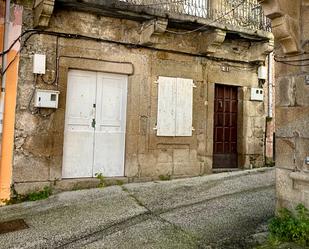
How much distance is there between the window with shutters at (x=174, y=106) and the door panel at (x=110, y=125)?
0.86 meters

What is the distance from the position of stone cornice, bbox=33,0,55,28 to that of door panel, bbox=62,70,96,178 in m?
1.12

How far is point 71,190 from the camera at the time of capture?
6527 mm

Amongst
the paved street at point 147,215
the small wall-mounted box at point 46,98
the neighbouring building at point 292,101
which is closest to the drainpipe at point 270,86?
the paved street at point 147,215

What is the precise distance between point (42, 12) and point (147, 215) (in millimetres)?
4079

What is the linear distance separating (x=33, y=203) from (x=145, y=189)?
6.93 feet

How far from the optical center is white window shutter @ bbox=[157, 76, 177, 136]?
7539 mm

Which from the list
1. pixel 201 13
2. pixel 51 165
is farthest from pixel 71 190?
pixel 201 13

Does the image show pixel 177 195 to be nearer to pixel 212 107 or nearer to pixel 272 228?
pixel 272 228

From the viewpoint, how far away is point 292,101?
14.3ft

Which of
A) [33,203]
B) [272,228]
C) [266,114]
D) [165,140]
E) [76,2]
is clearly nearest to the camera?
[272,228]

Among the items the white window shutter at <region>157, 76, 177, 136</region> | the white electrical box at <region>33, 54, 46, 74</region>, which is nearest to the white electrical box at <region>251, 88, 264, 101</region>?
the white window shutter at <region>157, 76, 177, 136</region>

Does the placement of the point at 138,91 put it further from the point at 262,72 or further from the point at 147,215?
the point at 262,72

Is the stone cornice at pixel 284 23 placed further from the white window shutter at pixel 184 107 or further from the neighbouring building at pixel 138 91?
the white window shutter at pixel 184 107

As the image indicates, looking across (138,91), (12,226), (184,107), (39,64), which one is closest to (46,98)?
(39,64)
